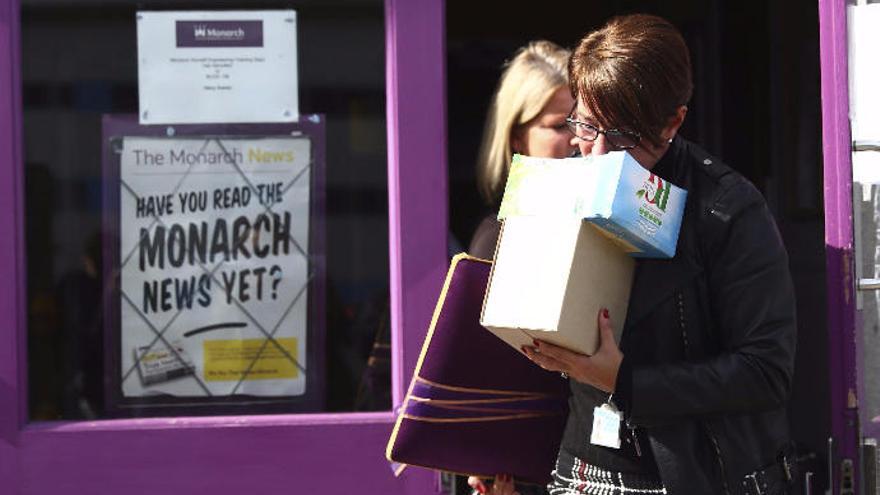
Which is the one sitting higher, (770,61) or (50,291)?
(770,61)

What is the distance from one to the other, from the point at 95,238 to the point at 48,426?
1.56 feet

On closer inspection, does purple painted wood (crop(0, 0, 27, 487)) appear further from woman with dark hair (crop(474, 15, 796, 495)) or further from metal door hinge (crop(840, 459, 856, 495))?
metal door hinge (crop(840, 459, 856, 495))

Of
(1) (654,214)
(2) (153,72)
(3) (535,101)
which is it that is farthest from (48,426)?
(1) (654,214)

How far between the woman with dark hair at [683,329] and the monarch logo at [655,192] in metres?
0.09

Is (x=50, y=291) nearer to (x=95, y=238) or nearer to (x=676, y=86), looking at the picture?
(x=95, y=238)

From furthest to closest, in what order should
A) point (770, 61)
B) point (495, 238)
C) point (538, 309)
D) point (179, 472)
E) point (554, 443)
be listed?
1. point (770, 61)
2. point (179, 472)
3. point (495, 238)
4. point (554, 443)
5. point (538, 309)

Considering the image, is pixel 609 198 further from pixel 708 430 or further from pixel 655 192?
pixel 708 430

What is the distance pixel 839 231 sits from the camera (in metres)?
2.95

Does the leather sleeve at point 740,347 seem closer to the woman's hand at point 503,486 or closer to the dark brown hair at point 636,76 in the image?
the dark brown hair at point 636,76

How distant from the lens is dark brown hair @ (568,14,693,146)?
7.04 feet

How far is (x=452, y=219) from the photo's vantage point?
5586 millimetres

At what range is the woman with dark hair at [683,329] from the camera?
2.12 meters

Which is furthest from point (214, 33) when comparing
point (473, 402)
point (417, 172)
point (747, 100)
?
point (747, 100)

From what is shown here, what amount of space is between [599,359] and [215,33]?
1512 millimetres
